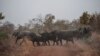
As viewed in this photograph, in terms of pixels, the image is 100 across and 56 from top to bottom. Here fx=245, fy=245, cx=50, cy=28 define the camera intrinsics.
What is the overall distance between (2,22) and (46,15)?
789mm

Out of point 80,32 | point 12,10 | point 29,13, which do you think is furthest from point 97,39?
point 12,10

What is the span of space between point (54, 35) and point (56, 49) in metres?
0.25

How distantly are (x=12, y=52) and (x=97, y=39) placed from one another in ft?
4.91

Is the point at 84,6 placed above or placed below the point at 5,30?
above

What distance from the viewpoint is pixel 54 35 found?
4.38m

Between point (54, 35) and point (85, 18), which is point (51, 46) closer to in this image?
point (54, 35)

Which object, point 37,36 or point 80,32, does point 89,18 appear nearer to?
point 80,32

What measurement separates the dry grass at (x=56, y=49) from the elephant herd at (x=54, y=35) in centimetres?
9

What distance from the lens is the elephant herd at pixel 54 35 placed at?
4.27 m

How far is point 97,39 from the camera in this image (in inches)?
169

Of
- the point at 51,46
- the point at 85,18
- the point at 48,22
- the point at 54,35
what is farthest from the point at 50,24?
the point at 85,18

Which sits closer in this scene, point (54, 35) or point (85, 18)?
point (85, 18)

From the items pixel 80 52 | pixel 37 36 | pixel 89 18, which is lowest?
pixel 80 52

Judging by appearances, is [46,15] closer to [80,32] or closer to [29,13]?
[29,13]
